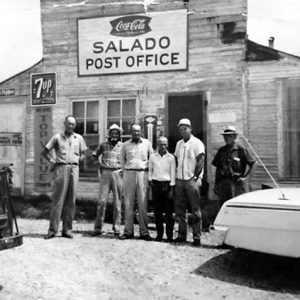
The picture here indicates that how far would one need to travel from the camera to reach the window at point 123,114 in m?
9.73

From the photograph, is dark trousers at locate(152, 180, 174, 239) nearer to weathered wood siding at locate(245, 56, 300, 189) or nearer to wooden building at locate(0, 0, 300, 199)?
wooden building at locate(0, 0, 300, 199)

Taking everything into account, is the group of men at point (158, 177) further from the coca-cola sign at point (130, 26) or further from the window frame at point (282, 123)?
the coca-cola sign at point (130, 26)

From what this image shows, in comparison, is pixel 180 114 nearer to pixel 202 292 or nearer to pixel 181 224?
pixel 181 224

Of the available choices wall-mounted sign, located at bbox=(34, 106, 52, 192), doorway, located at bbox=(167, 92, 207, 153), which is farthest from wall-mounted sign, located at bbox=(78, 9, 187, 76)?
wall-mounted sign, located at bbox=(34, 106, 52, 192)

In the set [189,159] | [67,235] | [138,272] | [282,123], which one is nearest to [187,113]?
[282,123]

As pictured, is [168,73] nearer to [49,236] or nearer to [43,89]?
[43,89]

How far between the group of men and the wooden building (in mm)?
2172

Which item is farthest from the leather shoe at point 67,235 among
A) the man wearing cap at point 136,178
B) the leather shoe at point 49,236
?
the man wearing cap at point 136,178

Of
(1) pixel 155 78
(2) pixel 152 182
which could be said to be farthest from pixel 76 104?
(2) pixel 152 182

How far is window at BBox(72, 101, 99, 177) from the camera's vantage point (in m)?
9.91

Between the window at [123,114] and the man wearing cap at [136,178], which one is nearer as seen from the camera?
the man wearing cap at [136,178]

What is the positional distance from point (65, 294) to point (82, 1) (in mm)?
7523

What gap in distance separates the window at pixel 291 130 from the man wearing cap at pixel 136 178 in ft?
10.7

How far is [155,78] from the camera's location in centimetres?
953
